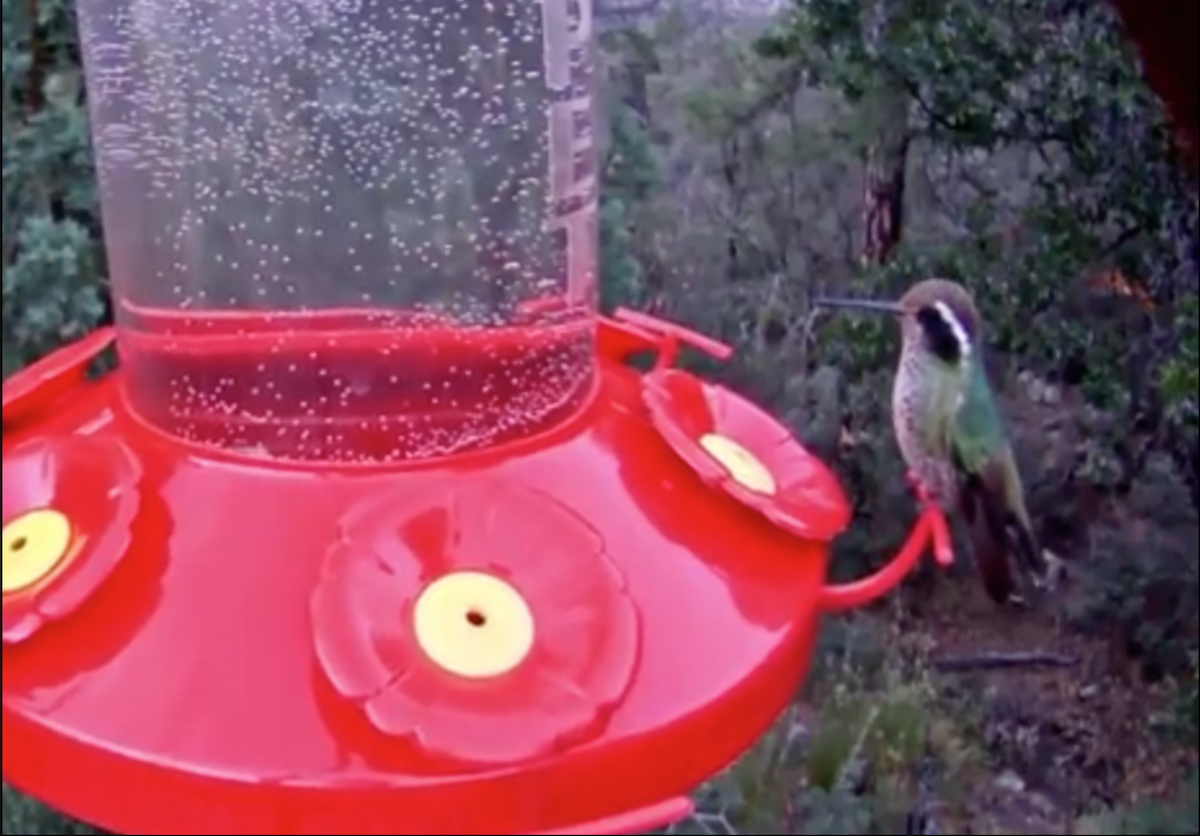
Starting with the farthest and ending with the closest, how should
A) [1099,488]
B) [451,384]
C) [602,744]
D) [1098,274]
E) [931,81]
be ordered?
[1099,488]
[1098,274]
[931,81]
[451,384]
[602,744]

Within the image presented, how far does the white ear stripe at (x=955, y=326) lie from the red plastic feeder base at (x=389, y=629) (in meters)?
0.17

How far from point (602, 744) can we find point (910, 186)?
58.6 inches

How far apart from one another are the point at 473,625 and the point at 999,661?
1791 millimetres

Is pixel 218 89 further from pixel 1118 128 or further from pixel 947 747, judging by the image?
pixel 947 747

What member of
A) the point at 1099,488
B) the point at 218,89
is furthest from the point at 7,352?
the point at 1099,488

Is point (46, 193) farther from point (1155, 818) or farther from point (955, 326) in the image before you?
point (1155, 818)

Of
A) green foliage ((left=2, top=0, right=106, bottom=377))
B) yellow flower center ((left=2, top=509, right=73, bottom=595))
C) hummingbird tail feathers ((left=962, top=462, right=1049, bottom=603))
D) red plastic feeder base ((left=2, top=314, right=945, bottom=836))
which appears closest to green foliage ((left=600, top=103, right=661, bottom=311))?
green foliage ((left=2, top=0, right=106, bottom=377))

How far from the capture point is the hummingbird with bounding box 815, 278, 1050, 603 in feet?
3.30

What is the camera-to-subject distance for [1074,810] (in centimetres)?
257

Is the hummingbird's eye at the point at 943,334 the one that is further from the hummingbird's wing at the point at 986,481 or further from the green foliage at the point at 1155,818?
the green foliage at the point at 1155,818

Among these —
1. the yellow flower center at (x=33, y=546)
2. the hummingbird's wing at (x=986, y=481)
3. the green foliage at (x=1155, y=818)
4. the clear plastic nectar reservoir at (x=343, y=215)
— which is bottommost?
the green foliage at (x=1155, y=818)

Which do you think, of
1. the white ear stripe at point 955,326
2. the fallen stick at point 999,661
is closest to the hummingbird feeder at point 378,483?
the white ear stripe at point 955,326

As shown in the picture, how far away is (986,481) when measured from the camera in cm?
112

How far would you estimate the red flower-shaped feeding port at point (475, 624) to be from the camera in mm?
695
